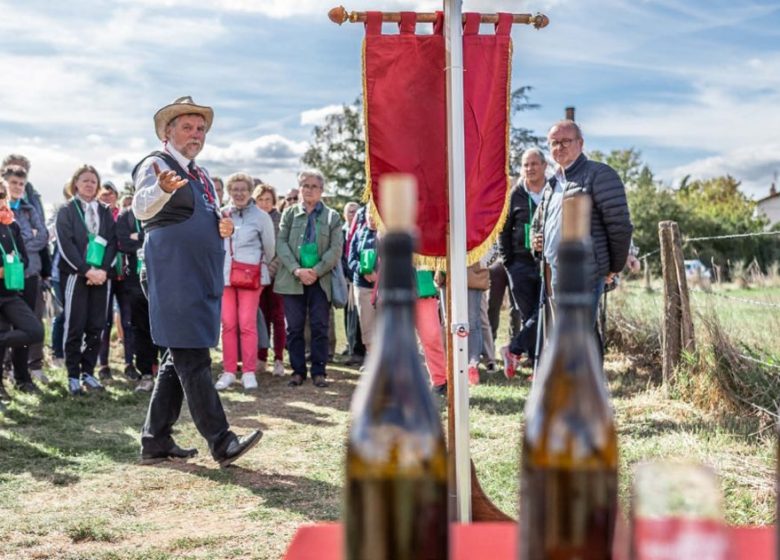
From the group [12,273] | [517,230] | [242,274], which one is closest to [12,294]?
[12,273]

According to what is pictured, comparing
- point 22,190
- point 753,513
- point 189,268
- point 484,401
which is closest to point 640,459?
point 753,513

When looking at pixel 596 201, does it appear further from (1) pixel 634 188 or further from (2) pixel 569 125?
(1) pixel 634 188

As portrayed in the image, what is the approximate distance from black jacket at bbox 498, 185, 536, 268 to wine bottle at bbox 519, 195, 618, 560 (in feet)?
21.3

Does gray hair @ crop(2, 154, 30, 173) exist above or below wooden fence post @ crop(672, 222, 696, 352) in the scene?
above

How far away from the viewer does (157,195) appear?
4316 mm

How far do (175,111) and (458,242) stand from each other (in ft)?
7.82

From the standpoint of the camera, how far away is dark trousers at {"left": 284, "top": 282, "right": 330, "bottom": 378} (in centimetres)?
791

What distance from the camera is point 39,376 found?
26.5ft

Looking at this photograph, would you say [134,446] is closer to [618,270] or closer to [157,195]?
[157,195]

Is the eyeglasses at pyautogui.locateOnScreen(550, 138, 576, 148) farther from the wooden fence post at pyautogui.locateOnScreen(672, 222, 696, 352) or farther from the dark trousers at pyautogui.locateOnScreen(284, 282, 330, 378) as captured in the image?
the dark trousers at pyautogui.locateOnScreen(284, 282, 330, 378)

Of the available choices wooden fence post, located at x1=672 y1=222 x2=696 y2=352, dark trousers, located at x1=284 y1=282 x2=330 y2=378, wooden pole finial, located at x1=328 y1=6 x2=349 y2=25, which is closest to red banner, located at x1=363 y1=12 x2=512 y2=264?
wooden pole finial, located at x1=328 y1=6 x2=349 y2=25

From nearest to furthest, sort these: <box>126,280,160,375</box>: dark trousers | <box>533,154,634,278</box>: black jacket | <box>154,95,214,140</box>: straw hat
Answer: <box>154,95,214,140</box>: straw hat → <box>533,154,634,278</box>: black jacket → <box>126,280,160,375</box>: dark trousers

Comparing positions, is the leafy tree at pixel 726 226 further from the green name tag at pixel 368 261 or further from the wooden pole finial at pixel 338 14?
the wooden pole finial at pixel 338 14

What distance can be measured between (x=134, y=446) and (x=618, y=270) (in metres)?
3.54
